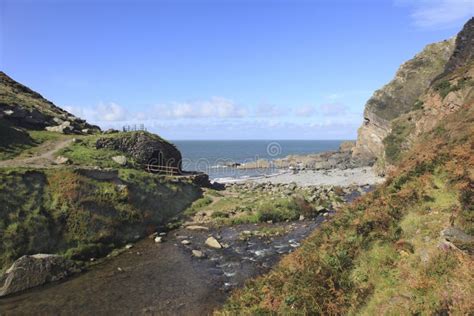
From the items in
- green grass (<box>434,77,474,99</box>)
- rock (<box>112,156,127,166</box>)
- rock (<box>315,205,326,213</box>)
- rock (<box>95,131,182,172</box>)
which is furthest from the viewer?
rock (<box>95,131,182,172</box>)

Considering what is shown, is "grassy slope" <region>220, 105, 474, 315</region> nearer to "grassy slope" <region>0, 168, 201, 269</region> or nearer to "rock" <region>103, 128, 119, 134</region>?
"grassy slope" <region>0, 168, 201, 269</region>

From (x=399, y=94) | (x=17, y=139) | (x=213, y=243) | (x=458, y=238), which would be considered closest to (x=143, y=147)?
(x=17, y=139)

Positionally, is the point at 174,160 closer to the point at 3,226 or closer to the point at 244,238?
the point at 244,238

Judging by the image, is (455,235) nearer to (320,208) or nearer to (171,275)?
(171,275)

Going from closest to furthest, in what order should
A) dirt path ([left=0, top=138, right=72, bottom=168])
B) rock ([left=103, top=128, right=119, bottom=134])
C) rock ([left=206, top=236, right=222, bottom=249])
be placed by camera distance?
1. rock ([left=206, top=236, right=222, bottom=249])
2. dirt path ([left=0, top=138, right=72, bottom=168])
3. rock ([left=103, top=128, right=119, bottom=134])

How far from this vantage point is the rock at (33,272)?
26430mm

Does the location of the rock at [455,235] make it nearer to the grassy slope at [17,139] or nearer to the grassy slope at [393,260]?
the grassy slope at [393,260]

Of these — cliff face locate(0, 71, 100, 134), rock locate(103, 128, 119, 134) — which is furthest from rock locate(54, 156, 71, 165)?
rock locate(103, 128, 119, 134)

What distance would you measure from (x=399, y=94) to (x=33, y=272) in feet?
361

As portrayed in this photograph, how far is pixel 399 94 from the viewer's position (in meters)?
110

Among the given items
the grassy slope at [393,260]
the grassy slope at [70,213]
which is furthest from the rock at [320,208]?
the grassy slope at [393,260]

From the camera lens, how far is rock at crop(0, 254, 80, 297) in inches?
1041

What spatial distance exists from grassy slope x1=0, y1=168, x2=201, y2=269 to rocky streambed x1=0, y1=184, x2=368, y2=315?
8.99 ft

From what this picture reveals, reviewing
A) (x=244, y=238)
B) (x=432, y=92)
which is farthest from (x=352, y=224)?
(x=432, y=92)
